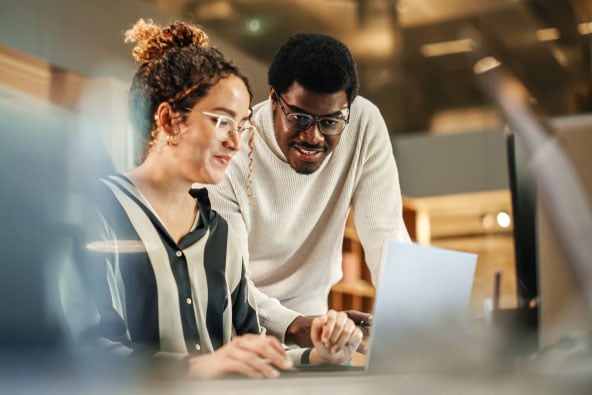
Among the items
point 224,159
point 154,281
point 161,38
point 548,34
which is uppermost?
point 548,34

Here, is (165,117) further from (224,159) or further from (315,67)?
(315,67)

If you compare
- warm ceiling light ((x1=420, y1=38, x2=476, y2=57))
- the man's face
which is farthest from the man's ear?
warm ceiling light ((x1=420, y1=38, x2=476, y2=57))

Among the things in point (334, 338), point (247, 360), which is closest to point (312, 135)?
point (334, 338)

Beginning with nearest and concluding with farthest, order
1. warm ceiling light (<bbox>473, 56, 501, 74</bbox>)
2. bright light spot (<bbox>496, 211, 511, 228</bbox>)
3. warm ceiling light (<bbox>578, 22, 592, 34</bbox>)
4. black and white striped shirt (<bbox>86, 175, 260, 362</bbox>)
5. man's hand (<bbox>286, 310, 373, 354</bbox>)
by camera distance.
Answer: warm ceiling light (<bbox>473, 56, 501, 74</bbox>) < black and white striped shirt (<bbox>86, 175, 260, 362</bbox>) < man's hand (<bbox>286, 310, 373, 354</bbox>) < bright light spot (<bbox>496, 211, 511, 228</bbox>) < warm ceiling light (<bbox>578, 22, 592, 34</bbox>)

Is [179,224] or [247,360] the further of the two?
[179,224]

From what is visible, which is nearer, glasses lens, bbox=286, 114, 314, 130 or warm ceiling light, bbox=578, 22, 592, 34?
glasses lens, bbox=286, 114, 314, 130

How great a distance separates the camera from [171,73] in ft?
4.79

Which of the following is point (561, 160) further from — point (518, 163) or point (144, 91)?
point (144, 91)

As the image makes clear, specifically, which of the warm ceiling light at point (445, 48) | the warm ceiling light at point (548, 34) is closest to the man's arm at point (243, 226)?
the warm ceiling light at point (445, 48)

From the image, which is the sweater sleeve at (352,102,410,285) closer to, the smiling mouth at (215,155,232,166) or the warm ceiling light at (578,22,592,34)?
the smiling mouth at (215,155,232,166)

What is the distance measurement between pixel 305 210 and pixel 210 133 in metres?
0.32

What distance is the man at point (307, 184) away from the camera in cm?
160

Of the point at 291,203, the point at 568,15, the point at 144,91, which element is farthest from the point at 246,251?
the point at 568,15

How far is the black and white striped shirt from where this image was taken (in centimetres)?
137
